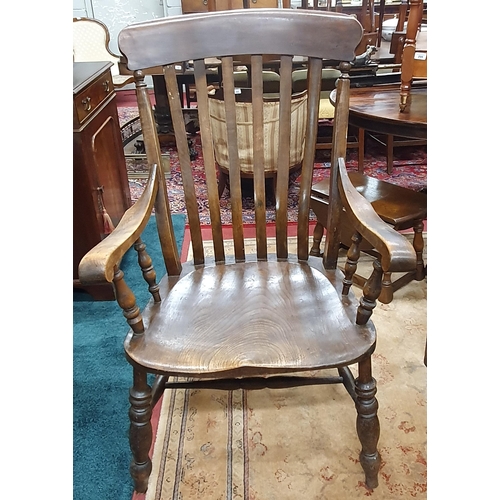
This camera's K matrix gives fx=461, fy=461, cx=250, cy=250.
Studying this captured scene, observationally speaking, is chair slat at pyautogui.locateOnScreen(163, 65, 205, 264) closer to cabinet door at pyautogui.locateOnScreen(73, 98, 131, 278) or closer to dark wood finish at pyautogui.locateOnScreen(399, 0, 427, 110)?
cabinet door at pyautogui.locateOnScreen(73, 98, 131, 278)

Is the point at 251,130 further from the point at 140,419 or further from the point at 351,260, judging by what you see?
the point at 140,419

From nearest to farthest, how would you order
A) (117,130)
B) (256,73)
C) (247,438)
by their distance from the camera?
(256,73) → (247,438) → (117,130)

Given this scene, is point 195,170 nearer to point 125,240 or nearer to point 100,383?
point 100,383

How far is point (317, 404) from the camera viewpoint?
1.49 meters

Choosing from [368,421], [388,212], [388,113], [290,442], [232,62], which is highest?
[232,62]

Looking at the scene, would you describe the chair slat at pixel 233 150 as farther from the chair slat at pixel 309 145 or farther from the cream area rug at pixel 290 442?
the cream area rug at pixel 290 442

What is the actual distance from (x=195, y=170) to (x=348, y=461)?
250 cm

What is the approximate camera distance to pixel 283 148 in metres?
1.26

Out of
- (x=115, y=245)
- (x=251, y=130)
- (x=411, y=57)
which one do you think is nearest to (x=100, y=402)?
(x=115, y=245)

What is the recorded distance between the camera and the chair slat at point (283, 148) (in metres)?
1.20

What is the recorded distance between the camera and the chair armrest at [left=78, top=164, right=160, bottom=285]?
88 cm

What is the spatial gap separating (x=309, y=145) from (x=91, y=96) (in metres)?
1.08

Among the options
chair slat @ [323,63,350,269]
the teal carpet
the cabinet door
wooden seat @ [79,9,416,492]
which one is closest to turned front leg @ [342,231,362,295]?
wooden seat @ [79,9,416,492]
